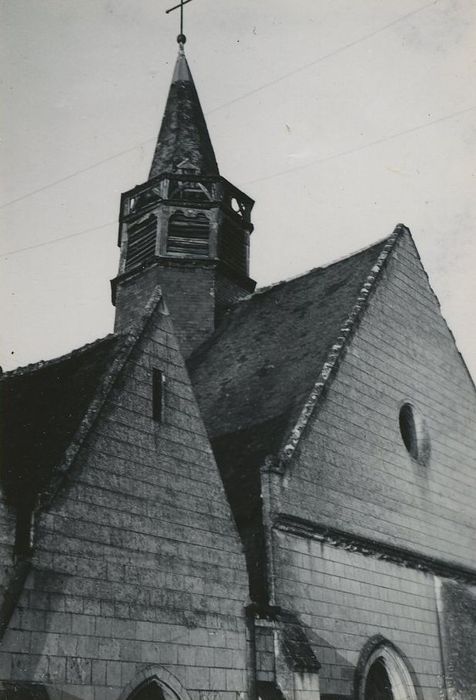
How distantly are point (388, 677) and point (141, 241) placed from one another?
13.2 metres

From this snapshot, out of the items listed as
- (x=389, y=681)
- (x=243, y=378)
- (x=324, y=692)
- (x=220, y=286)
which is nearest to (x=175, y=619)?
(x=324, y=692)

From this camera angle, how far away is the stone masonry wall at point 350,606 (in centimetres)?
1256

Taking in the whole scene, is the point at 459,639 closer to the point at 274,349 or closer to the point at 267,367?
the point at 267,367

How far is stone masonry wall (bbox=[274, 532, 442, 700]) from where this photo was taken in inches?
495

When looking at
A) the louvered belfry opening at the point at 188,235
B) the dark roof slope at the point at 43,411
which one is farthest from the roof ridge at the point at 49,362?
the louvered belfry opening at the point at 188,235

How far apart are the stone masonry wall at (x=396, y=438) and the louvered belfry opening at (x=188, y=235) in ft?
18.2

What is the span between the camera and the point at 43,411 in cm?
1130

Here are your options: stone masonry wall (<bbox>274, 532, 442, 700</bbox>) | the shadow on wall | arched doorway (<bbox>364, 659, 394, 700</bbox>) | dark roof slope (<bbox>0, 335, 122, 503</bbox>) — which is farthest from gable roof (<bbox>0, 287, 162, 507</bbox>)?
the shadow on wall

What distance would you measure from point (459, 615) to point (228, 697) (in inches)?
264

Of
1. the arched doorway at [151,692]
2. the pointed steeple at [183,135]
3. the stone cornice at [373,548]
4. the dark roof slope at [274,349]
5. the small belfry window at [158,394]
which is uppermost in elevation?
the pointed steeple at [183,135]

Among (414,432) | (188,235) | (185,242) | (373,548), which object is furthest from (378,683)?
(188,235)

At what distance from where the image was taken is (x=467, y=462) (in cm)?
1853

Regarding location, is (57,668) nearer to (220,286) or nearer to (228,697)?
(228,697)

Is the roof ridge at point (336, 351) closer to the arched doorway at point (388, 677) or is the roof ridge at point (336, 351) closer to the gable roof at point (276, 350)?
the gable roof at point (276, 350)
